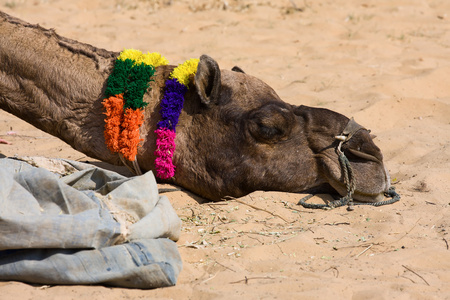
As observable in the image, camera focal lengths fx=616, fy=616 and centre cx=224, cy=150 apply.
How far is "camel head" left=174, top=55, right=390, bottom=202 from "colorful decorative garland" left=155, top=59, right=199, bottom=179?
0.29 feet

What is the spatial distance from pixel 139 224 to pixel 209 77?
1.55 meters

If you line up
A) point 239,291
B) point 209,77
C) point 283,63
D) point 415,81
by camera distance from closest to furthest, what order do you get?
point 239,291 → point 209,77 → point 415,81 → point 283,63

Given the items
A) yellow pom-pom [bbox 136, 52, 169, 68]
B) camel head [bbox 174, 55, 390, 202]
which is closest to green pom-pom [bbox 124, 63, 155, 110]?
yellow pom-pom [bbox 136, 52, 169, 68]

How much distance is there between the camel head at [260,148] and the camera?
4.46 meters

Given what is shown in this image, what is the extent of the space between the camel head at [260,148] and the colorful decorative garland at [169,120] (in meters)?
0.09

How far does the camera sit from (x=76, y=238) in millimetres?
3127

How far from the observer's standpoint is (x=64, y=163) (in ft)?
13.5

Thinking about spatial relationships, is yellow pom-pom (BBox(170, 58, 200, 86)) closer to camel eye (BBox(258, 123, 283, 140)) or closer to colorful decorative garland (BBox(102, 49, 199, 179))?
colorful decorative garland (BBox(102, 49, 199, 179))

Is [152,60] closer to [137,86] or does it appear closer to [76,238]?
[137,86]

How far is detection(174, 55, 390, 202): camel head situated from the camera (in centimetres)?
446

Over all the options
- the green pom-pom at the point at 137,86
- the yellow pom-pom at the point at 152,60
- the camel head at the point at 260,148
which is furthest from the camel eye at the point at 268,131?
the yellow pom-pom at the point at 152,60

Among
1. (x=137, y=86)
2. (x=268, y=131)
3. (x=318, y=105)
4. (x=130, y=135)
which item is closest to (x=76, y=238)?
(x=130, y=135)

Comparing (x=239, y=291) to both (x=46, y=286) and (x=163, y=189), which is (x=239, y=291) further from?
(x=163, y=189)

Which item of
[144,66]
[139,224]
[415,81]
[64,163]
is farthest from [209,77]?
[415,81]
